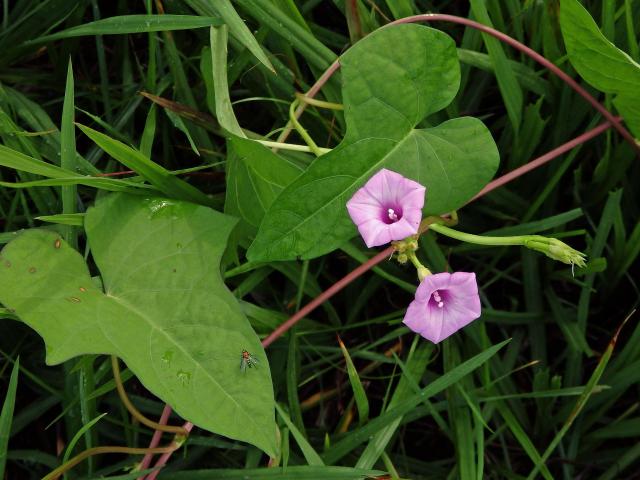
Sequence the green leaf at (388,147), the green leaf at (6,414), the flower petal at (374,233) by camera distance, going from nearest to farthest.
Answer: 1. the flower petal at (374,233)
2. the green leaf at (388,147)
3. the green leaf at (6,414)

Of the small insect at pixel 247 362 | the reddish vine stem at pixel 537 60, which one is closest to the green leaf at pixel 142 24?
the reddish vine stem at pixel 537 60

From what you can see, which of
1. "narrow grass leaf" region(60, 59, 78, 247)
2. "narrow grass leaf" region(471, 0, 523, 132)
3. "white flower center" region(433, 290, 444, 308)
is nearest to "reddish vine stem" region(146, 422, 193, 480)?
"narrow grass leaf" region(60, 59, 78, 247)

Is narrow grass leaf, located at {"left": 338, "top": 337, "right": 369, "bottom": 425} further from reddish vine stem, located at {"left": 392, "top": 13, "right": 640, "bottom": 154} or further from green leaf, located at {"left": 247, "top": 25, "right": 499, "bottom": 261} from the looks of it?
reddish vine stem, located at {"left": 392, "top": 13, "right": 640, "bottom": 154}

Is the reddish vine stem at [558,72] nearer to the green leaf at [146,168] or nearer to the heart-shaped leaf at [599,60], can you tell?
the heart-shaped leaf at [599,60]

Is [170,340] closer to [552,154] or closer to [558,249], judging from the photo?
[558,249]

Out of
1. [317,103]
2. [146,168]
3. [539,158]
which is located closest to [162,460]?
[146,168]

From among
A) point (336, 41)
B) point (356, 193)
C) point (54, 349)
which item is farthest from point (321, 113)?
point (54, 349)
